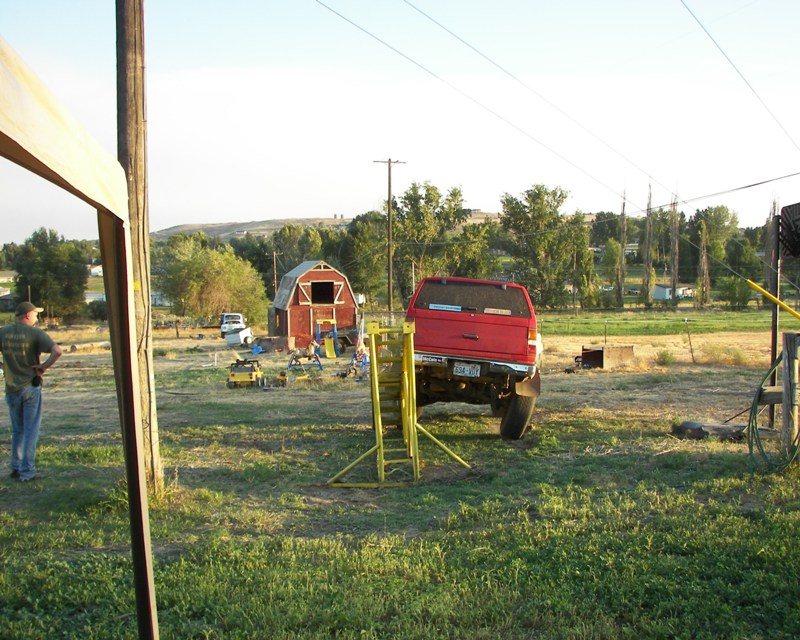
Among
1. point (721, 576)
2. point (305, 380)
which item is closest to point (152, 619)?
point (721, 576)

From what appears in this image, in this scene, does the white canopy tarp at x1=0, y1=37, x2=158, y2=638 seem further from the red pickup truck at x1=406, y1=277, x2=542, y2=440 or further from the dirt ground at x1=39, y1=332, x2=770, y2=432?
the dirt ground at x1=39, y1=332, x2=770, y2=432

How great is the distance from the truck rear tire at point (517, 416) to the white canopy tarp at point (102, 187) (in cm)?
794

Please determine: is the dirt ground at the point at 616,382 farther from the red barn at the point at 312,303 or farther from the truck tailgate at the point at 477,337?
the red barn at the point at 312,303

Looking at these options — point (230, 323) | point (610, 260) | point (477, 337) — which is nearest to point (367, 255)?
point (230, 323)

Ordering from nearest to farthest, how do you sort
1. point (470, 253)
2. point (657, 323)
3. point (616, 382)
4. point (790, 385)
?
point (790, 385), point (616, 382), point (657, 323), point (470, 253)

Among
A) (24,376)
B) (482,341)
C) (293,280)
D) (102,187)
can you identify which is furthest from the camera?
(293,280)

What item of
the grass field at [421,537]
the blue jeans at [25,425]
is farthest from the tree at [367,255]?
the blue jeans at [25,425]

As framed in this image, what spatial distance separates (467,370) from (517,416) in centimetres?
96

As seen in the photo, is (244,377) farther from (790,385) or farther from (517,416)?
(790,385)

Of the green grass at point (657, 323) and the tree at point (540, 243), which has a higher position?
the tree at point (540, 243)

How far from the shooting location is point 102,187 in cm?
246

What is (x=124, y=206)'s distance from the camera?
2.76m

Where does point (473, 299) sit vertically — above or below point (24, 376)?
above

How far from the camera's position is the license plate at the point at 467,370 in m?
10.2
